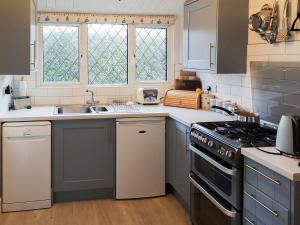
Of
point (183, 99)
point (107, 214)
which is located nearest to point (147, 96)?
point (183, 99)

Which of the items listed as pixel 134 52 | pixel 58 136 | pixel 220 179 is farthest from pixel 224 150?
pixel 134 52

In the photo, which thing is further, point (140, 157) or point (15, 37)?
point (140, 157)

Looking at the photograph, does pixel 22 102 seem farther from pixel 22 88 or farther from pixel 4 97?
pixel 4 97

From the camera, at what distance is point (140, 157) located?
4.05 m

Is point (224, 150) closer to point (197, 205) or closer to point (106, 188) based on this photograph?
point (197, 205)

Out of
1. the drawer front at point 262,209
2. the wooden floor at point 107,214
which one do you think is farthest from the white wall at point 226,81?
the wooden floor at point 107,214

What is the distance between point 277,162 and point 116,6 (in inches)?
116

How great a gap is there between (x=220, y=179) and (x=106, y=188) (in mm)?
1689

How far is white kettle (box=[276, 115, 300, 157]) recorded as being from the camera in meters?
2.24

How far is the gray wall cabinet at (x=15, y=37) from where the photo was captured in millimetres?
3405

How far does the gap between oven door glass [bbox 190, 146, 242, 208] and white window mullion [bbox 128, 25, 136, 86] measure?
71.1 inches

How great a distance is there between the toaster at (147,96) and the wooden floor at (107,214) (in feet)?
3.81

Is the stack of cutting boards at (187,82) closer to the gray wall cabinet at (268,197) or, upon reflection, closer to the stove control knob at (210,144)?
the stove control knob at (210,144)

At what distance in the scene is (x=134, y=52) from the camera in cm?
482
